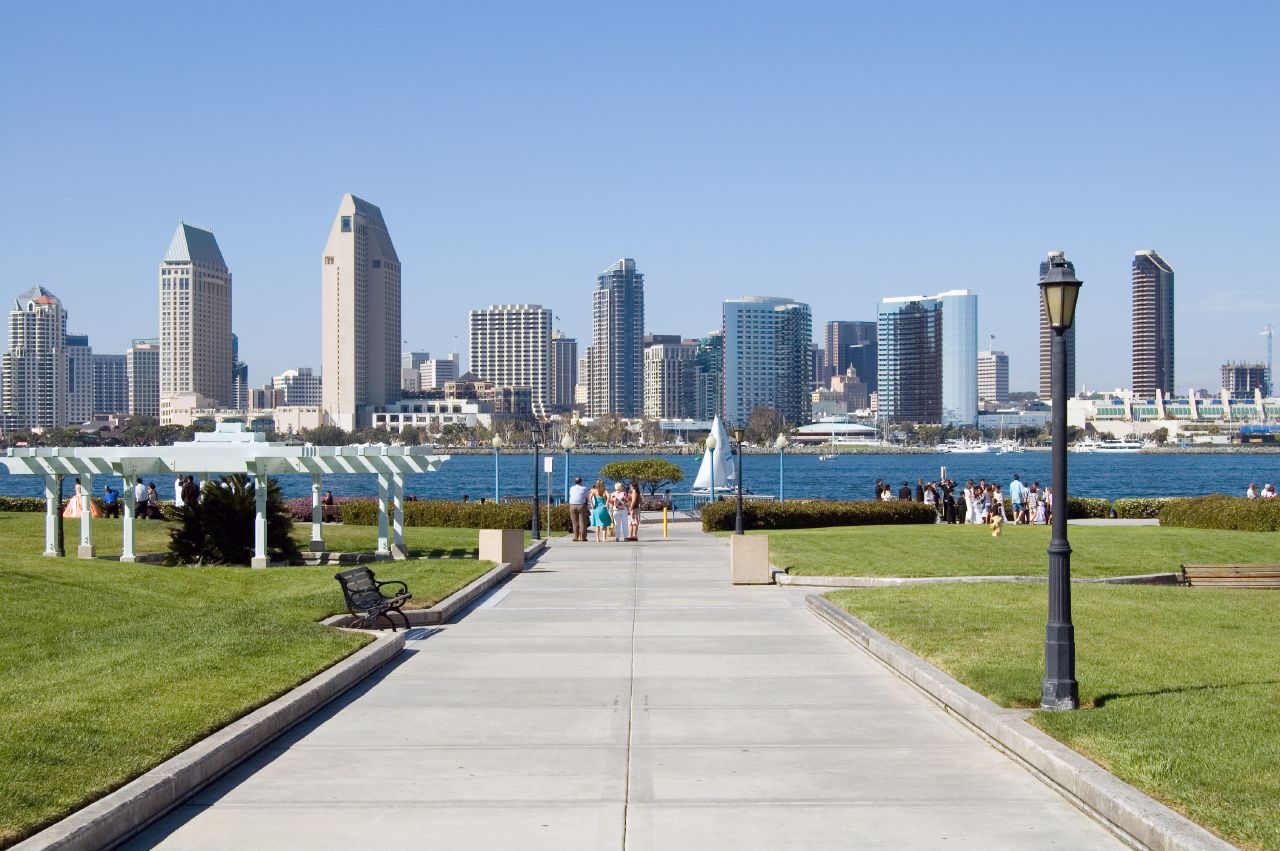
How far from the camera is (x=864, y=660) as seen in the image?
1523 centimetres

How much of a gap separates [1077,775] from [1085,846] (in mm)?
998

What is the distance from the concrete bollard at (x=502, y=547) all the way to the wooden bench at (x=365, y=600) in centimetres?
915

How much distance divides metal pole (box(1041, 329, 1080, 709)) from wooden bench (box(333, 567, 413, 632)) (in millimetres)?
8341

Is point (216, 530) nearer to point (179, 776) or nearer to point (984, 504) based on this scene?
point (179, 776)

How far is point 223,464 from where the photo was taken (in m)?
28.2

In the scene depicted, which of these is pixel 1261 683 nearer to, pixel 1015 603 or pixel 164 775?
pixel 1015 603

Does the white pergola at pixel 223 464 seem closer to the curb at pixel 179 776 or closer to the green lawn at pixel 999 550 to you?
the green lawn at pixel 999 550

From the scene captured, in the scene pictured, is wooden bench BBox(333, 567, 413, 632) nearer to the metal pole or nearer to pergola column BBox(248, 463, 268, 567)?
the metal pole

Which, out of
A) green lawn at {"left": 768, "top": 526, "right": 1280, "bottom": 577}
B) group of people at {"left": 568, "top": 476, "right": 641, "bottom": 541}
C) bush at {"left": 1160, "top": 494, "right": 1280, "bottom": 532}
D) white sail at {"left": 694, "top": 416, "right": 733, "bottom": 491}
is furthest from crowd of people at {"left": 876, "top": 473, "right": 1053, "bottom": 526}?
group of people at {"left": 568, "top": 476, "right": 641, "bottom": 541}

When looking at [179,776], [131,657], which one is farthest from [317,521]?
[179,776]

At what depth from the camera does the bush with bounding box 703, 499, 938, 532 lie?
134ft

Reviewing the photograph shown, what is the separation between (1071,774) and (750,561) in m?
15.7

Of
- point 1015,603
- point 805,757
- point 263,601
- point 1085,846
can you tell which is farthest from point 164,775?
point 1015,603

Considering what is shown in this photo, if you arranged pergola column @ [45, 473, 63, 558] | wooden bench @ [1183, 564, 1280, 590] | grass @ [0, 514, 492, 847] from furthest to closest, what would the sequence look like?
pergola column @ [45, 473, 63, 558] → wooden bench @ [1183, 564, 1280, 590] → grass @ [0, 514, 492, 847]
